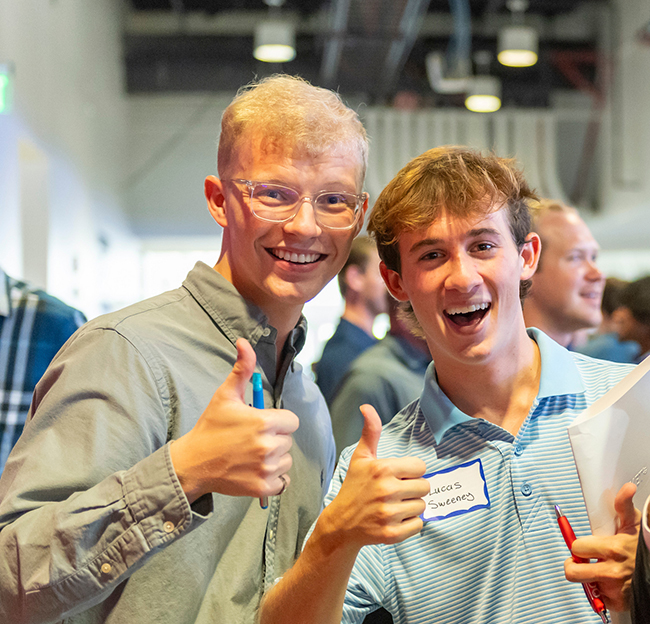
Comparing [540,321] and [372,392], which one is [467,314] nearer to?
[372,392]

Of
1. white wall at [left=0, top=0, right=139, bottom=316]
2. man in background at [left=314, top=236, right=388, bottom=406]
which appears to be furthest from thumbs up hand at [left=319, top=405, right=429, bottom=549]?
white wall at [left=0, top=0, right=139, bottom=316]

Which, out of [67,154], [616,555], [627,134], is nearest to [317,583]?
[616,555]

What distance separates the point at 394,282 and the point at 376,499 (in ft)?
2.17

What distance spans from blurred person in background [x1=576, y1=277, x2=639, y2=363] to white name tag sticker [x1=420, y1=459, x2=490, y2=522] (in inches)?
98.3

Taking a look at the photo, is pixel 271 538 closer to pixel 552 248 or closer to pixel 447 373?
pixel 447 373

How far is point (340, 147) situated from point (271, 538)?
83cm

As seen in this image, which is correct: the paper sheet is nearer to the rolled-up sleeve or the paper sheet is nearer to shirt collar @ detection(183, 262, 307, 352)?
the rolled-up sleeve

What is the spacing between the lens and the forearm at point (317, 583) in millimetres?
1245

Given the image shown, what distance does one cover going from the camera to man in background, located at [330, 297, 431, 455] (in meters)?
2.82

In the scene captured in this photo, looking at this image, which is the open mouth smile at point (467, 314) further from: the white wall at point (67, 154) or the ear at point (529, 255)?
the white wall at point (67, 154)

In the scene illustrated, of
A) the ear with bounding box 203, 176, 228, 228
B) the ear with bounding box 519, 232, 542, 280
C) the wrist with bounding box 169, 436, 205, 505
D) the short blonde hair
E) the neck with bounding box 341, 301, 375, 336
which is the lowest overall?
the wrist with bounding box 169, 436, 205, 505

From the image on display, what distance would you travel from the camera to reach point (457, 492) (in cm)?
146

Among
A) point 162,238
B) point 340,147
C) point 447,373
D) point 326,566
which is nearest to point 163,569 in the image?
point 326,566

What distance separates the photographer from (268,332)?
158 centimetres
